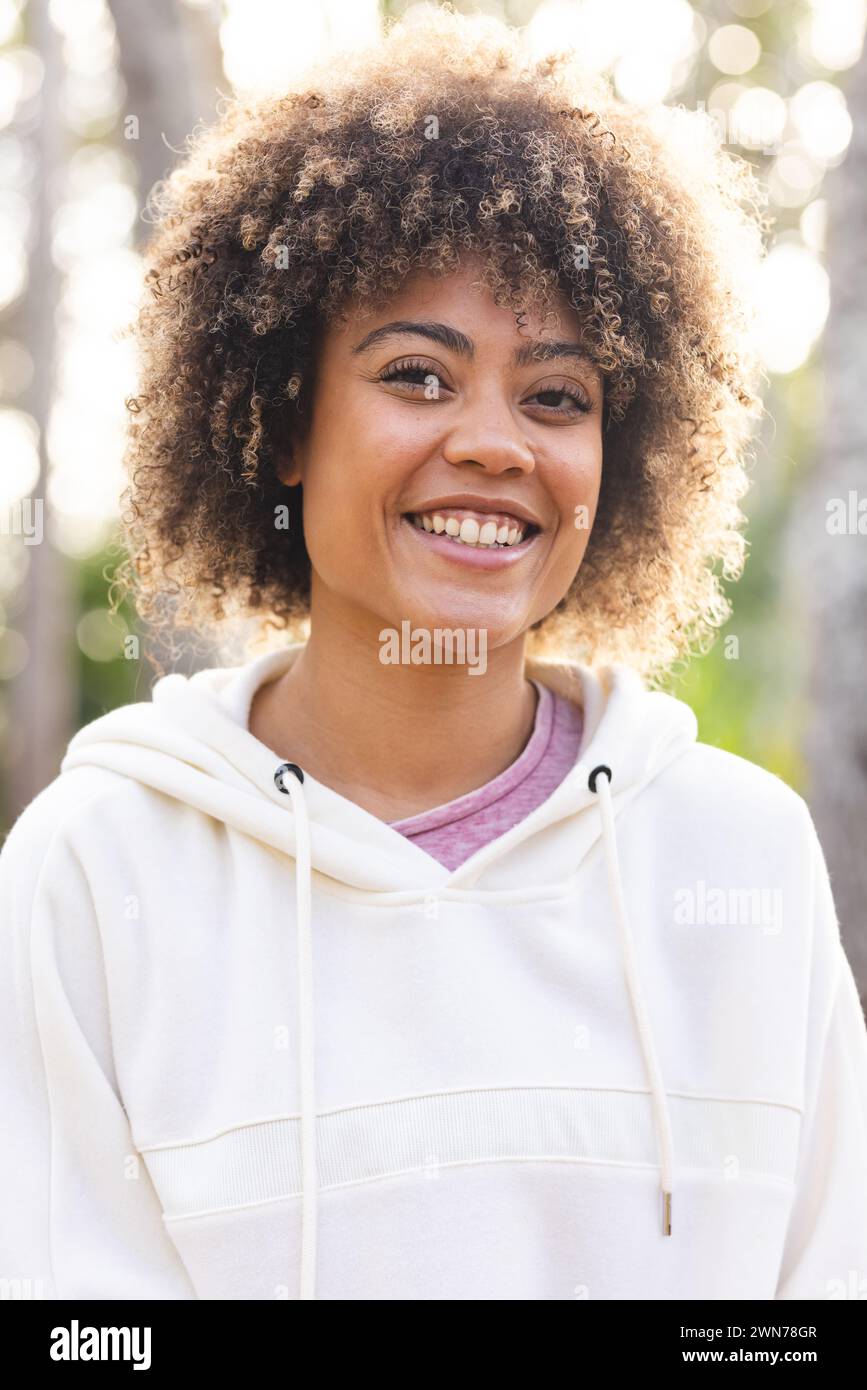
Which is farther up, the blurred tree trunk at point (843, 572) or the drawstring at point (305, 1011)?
the blurred tree trunk at point (843, 572)

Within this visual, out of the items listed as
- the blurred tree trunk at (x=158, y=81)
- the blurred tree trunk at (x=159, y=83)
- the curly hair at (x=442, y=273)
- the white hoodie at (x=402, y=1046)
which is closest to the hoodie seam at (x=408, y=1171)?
the white hoodie at (x=402, y=1046)

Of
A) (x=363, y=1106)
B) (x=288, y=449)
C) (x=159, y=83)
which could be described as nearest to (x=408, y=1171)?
(x=363, y=1106)

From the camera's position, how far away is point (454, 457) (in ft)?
6.12

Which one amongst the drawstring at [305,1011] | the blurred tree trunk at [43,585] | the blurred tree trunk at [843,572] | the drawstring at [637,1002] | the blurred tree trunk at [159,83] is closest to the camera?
the drawstring at [305,1011]

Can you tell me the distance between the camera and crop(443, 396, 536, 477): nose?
1.86 metres

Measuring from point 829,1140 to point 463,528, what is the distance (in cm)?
105

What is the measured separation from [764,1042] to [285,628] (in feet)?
3.65

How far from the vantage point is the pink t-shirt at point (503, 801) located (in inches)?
80.9

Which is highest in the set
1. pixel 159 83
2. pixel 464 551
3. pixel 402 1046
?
pixel 159 83

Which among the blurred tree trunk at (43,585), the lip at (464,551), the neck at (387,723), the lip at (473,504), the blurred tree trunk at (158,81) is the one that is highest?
the blurred tree trunk at (43,585)

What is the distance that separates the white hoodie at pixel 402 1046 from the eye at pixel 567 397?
503 mm

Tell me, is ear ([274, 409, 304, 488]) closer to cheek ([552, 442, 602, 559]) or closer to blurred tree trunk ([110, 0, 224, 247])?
cheek ([552, 442, 602, 559])

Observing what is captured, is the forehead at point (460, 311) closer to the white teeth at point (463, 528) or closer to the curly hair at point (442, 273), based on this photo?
the curly hair at point (442, 273)

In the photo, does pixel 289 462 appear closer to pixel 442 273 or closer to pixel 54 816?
pixel 442 273
